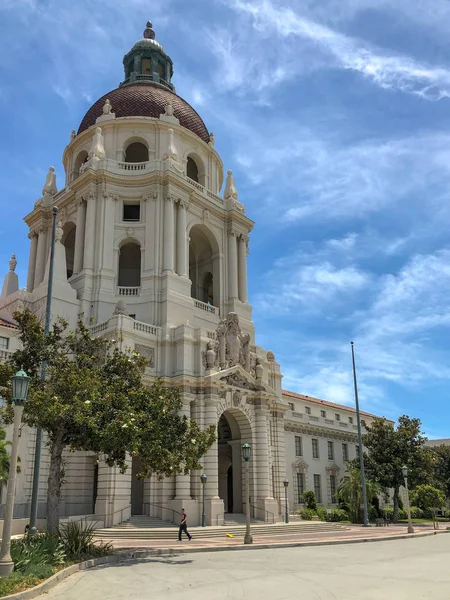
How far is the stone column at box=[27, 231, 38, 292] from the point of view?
4838cm

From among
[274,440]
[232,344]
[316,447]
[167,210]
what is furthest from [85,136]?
[316,447]

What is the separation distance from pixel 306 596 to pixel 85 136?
150ft

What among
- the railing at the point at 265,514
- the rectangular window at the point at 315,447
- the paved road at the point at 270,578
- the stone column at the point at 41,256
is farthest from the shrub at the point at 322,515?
the stone column at the point at 41,256

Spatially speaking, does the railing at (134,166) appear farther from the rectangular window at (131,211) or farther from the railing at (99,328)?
the railing at (99,328)

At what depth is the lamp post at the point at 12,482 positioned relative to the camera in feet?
45.4

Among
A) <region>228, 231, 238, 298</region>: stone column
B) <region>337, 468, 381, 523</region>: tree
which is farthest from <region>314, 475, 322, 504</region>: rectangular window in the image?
<region>228, 231, 238, 298</region>: stone column

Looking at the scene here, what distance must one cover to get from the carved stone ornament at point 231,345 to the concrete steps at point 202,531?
1109 cm

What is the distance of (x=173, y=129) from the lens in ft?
162

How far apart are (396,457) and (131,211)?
3363 cm

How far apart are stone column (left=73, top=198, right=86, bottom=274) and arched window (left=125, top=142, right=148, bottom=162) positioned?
9.07 m

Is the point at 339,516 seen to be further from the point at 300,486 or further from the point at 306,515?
the point at 300,486

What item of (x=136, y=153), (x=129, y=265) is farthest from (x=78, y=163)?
(x=129, y=265)

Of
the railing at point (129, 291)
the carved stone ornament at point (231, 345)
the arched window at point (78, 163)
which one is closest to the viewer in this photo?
the carved stone ornament at point (231, 345)

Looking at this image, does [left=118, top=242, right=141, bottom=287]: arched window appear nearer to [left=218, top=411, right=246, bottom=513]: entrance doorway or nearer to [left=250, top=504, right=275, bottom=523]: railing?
[left=218, top=411, right=246, bottom=513]: entrance doorway
